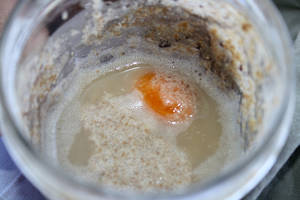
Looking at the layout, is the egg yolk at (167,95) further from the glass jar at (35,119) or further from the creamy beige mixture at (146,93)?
the glass jar at (35,119)

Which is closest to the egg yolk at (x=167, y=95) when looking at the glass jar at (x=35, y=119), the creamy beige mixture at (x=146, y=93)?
the creamy beige mixture at (x=146, y=93)

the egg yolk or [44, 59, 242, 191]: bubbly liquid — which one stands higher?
the egg yolk

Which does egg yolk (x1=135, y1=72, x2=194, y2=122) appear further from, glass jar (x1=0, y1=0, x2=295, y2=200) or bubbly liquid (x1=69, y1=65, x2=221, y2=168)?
glass jar (x1=0, y1=0, x2=295, y2=200)

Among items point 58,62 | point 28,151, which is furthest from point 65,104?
point 28,151

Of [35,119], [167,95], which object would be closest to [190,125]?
[167,95]

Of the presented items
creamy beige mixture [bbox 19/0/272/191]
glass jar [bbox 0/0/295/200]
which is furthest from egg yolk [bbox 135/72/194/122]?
glass jar [bbox 0/0/295/200]

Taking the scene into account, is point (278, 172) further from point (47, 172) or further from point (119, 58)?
point (47, 172)
